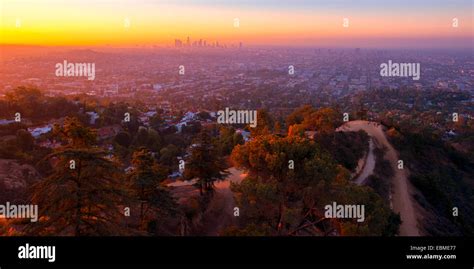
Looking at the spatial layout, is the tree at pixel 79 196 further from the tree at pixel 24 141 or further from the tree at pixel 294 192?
the tree at pixel 24 141

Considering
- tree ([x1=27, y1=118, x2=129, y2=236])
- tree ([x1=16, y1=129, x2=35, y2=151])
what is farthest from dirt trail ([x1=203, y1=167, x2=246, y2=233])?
tree ([x1=16, y1=129, x2=35, y2=151])

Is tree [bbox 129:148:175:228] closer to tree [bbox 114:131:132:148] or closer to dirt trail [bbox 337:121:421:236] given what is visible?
dirt trail [bbox 337:121:421:236]

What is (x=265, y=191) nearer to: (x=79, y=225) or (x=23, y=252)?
(x=79, y=225)

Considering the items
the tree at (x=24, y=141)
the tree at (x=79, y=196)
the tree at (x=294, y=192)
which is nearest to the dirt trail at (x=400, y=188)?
the tree at (x=294, y=192)

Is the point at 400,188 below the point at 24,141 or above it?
below

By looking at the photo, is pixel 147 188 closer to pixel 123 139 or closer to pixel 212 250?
pixel 212 250

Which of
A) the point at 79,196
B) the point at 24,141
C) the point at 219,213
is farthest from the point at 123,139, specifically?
the point at 79,196

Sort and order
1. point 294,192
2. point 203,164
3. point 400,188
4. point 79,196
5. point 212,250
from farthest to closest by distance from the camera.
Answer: point 400,188
point 203,164
point 294,192
point 79,196
point 212,250
